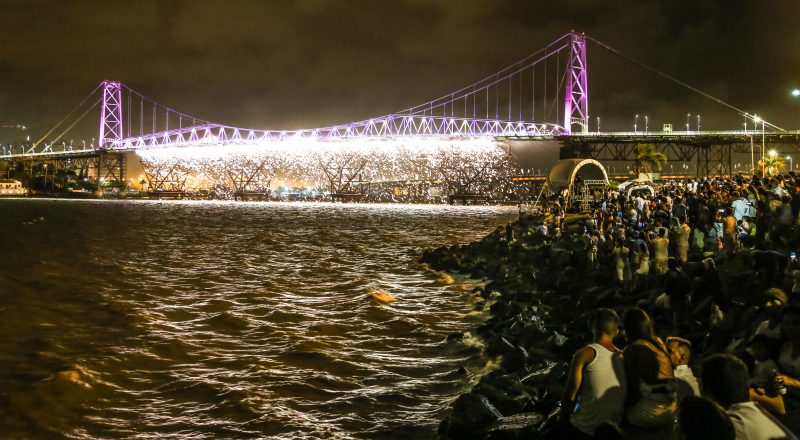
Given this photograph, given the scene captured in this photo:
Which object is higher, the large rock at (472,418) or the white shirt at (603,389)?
the white shirt at (603,389)

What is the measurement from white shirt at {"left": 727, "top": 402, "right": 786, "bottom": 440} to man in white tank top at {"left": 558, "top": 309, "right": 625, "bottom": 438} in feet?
2.98

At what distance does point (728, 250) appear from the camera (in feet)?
32.8

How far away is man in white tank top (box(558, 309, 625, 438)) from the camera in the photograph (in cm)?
362

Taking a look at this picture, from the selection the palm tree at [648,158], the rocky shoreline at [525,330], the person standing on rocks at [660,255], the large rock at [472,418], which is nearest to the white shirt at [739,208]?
the person standing on rocks at [660,255]

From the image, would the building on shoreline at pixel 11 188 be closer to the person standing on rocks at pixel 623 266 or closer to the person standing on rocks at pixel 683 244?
the person standing on rocks at pixel 623 266

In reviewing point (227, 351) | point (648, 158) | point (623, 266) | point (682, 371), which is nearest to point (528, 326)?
point (623, 266)

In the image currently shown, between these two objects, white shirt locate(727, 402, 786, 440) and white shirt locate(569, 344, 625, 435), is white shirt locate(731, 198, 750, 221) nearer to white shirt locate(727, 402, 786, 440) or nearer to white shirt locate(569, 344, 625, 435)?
white shirt locate(569, 344, 625, 435)

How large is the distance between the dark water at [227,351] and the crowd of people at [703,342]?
266 centimetres

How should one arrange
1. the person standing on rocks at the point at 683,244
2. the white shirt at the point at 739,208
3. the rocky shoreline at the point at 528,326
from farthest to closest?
the white shirt at the point at 739,208 < the person standing on rocks at the point at 683,244 < the rocky shoreline at the point at 528,326

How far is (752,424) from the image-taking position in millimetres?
2701

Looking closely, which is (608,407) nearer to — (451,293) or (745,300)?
(745,300)

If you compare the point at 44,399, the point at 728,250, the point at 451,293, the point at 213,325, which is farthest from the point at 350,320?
the point at 728,250

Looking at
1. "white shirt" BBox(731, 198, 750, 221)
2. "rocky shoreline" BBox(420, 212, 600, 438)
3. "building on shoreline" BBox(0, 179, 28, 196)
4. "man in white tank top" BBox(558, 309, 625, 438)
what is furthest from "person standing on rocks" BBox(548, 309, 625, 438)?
"building on shoreline" BBox(0, 179, 28, 196)

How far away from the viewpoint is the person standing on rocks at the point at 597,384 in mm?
3625
